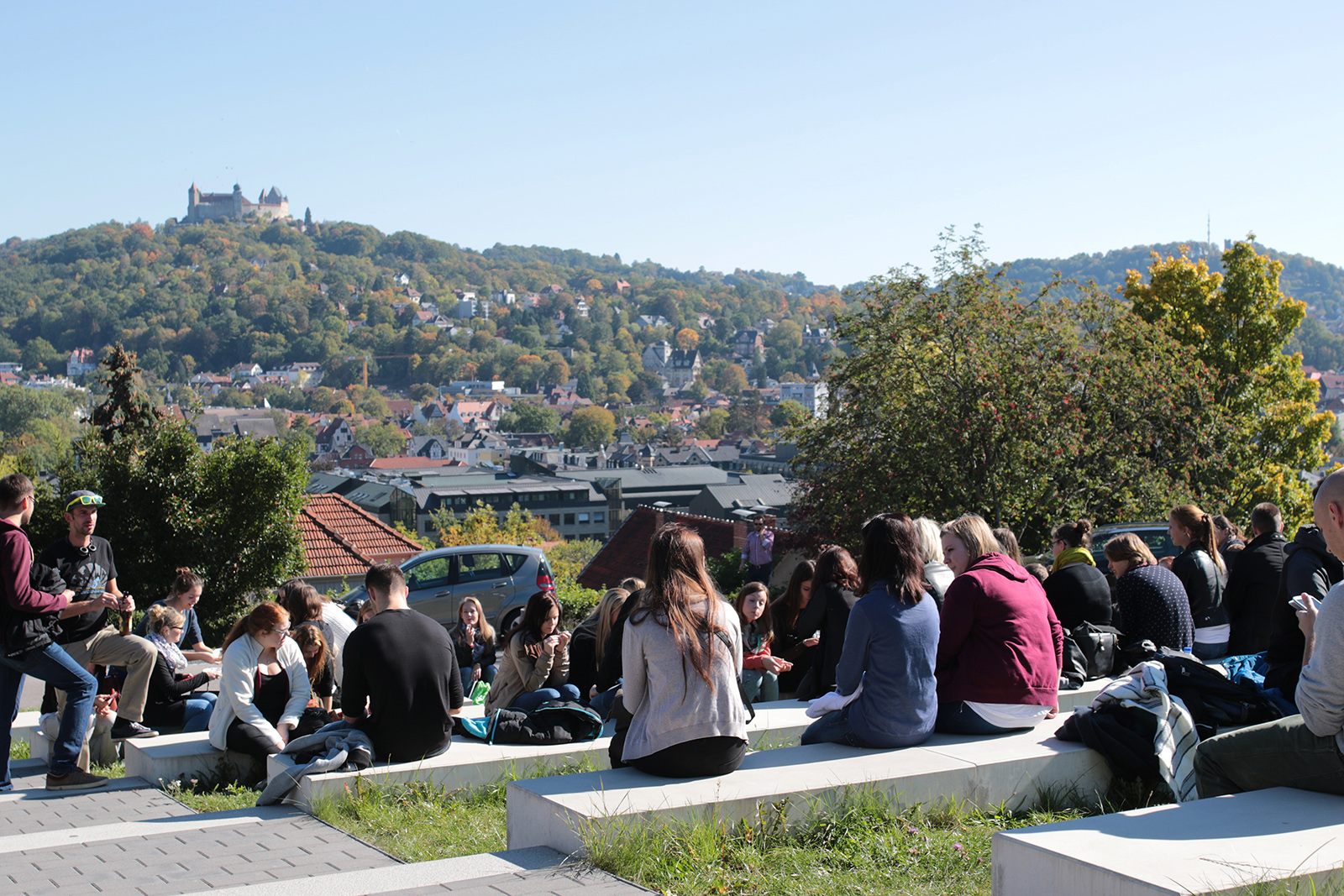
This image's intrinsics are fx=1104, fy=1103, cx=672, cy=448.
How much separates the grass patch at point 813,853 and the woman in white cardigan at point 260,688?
10.1ft

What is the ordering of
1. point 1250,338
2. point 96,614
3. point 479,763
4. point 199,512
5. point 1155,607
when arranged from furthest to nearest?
point 1250,338 → point 199,512 → point 1155,607 → point 96,614 → point 479,763

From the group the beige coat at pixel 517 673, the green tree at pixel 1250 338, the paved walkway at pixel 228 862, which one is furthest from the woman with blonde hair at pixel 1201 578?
the green tree at pixel 1250 338

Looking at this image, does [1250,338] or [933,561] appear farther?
[1250,338]

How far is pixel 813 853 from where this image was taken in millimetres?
4027

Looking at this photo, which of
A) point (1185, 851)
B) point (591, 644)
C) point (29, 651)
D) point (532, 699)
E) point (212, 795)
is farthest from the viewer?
point (591, 644)

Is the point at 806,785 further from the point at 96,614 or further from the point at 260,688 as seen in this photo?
the point at 96,614

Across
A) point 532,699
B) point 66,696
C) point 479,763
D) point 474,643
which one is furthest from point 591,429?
point 479,763

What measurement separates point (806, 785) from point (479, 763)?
1.99m

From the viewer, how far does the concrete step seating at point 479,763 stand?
17.3 ft

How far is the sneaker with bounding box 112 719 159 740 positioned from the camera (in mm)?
7043

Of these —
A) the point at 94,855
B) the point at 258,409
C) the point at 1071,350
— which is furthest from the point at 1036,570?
the point at 258,409

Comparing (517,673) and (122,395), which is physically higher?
(122,395)

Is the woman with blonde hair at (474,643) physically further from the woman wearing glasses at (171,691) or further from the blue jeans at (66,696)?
the blue jeans at (66,696)

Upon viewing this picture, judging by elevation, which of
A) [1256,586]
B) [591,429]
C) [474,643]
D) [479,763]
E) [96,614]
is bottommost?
[591,429]
